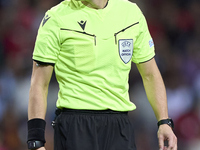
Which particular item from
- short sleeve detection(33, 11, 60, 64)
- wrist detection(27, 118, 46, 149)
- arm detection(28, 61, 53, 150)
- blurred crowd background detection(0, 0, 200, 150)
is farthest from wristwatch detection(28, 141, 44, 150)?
blurred crowd background detection(0, 0, 200, 150)

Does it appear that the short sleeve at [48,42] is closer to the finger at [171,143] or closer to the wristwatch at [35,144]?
the wristwatch at [35,144]

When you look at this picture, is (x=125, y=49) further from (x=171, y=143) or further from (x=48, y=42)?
(x=171, y=143)

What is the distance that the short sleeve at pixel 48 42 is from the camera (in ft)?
9.82

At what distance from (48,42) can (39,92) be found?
1.06 feet

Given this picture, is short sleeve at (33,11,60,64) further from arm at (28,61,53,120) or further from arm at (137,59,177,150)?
arm at (137,59,177,150)

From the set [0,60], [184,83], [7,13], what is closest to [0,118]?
[0,60]

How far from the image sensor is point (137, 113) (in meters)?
6.27

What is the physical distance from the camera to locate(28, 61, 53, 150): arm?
2.93 metres

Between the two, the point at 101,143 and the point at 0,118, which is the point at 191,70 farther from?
the point at 101,143

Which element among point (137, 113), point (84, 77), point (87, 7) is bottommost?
point (137, 113)

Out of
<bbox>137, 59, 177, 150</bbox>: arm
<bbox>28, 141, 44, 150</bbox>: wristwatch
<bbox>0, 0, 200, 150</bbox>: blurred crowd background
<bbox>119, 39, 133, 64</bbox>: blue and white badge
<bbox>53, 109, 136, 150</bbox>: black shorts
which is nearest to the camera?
<bbox>28, 141, 44, 150</bbox>: wristwatch

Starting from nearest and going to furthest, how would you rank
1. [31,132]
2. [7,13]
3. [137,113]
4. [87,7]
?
1. [31,132]
2. [87,7]
3. [137,113]
4. [7,13]

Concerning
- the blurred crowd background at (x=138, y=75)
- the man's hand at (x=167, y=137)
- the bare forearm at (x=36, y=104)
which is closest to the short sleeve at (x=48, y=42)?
the bare forearm at (x=36, y=104)

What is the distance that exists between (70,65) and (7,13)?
421 cm
